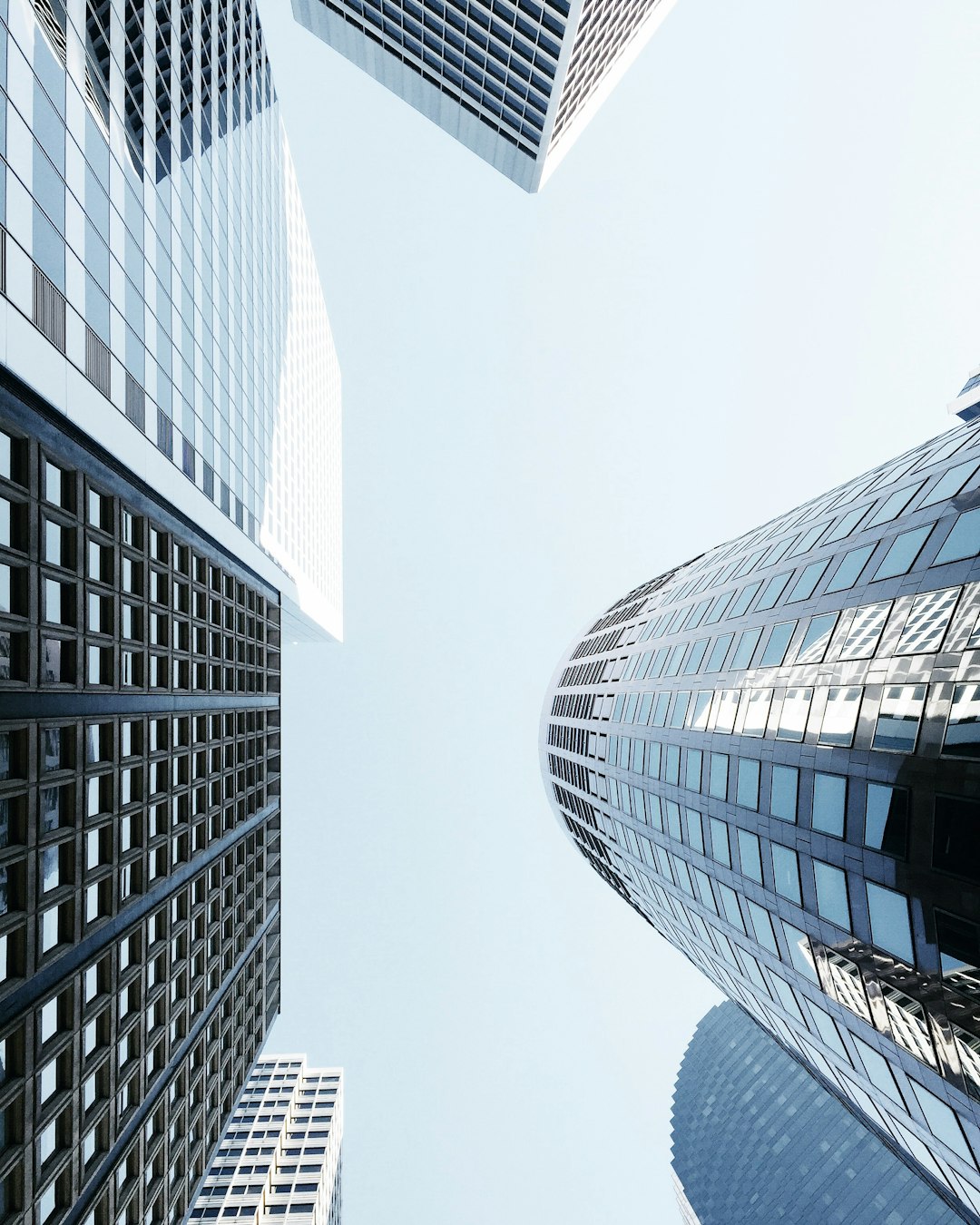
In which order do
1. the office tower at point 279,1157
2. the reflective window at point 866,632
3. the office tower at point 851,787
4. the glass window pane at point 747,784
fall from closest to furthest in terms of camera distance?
1. the office tower at point 851,787
2. the reflective window at point 866,632
3. the glass window pane at point 747,784
4. the office tower at point 279,1157

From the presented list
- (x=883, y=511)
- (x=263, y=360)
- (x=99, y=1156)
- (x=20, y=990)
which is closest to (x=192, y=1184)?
(x=99, y=1156)

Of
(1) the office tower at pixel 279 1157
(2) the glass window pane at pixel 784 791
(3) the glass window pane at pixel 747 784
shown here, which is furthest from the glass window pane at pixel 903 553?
(1) the office tower at pixel 279 1157

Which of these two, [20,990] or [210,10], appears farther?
[210,10]

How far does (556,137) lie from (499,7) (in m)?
21.3

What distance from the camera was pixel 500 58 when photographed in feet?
245

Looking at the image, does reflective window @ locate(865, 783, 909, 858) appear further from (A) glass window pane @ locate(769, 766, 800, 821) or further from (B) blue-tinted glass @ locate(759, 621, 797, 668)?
(B) blue-tinted glass @ locate(759, 621, 797, 668)

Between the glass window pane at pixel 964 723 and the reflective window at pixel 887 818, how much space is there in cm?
220

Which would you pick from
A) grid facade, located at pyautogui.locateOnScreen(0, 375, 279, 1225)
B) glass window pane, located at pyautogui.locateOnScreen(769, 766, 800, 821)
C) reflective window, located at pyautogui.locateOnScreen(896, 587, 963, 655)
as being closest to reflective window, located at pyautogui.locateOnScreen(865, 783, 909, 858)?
glass window pane, located at pyautogui.locateOnScreen(769, 766, 800, 821)

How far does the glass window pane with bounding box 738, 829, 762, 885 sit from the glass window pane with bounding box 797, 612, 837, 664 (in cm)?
779

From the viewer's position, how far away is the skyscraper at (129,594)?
2253 centimetres

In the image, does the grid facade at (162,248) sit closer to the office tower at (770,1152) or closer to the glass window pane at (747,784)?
the glass window pane at (747,784)

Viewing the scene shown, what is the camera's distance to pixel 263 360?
5412 centimetres

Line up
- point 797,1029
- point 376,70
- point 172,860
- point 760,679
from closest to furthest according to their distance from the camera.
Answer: point 760,679 < point 797,1029 < point 172,860 < point 376,70

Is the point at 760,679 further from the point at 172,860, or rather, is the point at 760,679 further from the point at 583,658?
the point at 583,658
